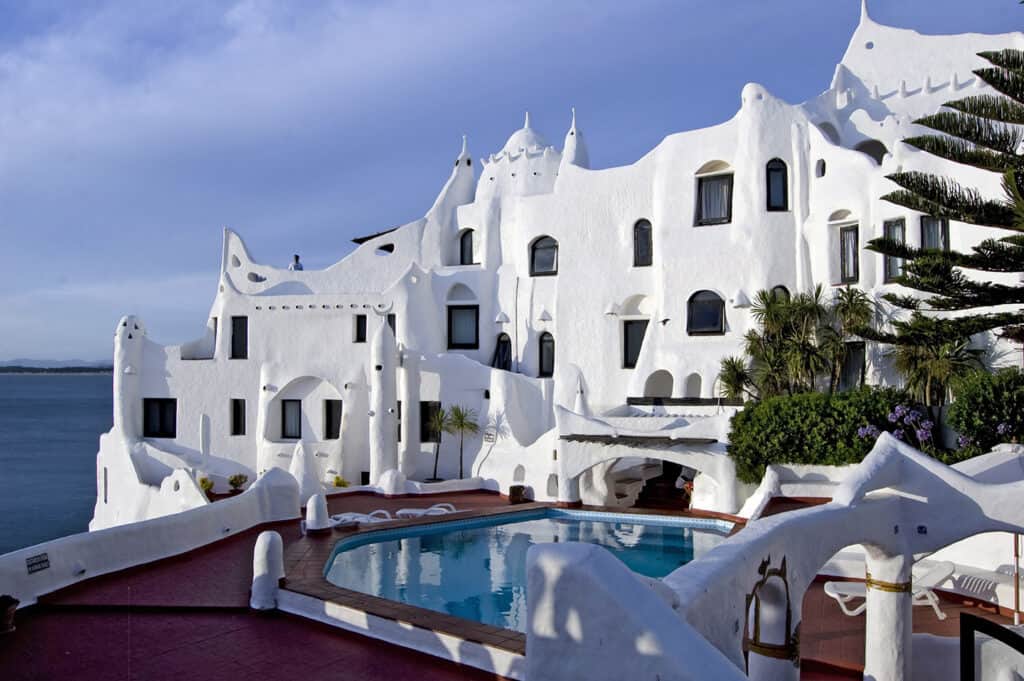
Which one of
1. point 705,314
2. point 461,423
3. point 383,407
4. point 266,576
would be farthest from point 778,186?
point 266,576

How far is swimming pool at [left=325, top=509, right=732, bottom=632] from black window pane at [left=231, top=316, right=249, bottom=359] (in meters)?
12.9

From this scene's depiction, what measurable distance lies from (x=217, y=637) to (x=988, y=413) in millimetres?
11959

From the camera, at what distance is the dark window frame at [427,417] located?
929 inches

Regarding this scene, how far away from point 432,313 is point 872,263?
41.4 ft

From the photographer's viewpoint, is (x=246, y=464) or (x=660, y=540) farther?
(x=246, y=464)

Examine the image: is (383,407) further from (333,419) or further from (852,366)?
(852,366)

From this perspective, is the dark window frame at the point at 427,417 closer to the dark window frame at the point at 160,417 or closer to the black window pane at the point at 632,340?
the black window pane at the point at 632,340

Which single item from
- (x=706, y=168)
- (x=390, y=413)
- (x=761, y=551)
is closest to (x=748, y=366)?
(x=706, y=168)

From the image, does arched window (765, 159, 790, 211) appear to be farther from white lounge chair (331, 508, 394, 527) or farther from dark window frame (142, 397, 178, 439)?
dark window frame (142, 397, 178, 439)

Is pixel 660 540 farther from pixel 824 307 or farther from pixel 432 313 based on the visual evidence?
pixel 432 313

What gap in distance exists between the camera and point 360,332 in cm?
2489

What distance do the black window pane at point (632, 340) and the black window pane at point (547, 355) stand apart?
243 centimetres

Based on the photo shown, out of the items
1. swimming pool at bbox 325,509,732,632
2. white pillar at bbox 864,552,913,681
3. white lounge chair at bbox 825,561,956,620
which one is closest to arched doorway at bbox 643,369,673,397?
swimming pool at bbox 325,509,732,632

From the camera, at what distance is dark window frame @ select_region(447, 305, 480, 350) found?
26.1 metres
